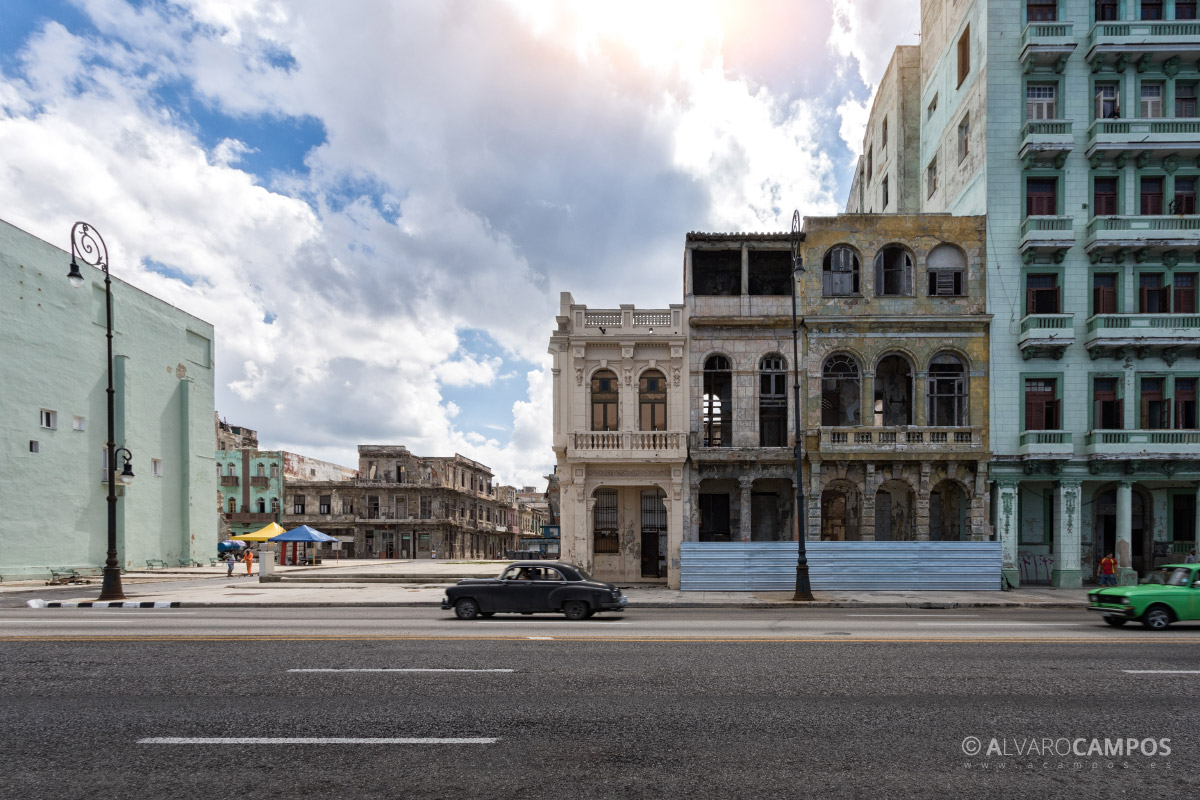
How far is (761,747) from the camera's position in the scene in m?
6.32

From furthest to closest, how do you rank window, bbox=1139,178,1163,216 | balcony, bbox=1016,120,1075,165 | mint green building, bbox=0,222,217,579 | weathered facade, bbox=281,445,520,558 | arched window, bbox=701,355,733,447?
weathered facade, bbox=281,445,520,558 < mint green building, bbox=0,222,217,579 < arched window, bbox=701,355,733,447 < window, bbox=1139,178,1163,216 < balcony, bbox=1016,120,1075,165

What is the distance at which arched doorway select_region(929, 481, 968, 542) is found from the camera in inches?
1078

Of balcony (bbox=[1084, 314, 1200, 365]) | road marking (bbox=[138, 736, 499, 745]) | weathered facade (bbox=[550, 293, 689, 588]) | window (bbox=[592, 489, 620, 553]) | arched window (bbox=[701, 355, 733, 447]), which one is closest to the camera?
road marking (bbox=[138, 736, 499, 745])

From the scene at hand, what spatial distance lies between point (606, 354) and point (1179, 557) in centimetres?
2329

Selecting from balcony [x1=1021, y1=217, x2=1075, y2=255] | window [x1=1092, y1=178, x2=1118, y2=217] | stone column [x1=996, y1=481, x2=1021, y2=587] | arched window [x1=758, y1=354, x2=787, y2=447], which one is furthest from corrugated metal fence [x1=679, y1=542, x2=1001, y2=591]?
window [x1=1092, y1=178, x2=1118, y2=217]

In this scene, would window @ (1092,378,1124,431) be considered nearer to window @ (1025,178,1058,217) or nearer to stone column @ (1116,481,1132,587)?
stone column @ (1116,481,1132,587)

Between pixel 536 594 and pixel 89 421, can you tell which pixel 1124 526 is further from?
pixel 89 421

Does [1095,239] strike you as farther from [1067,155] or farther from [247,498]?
[247,498]

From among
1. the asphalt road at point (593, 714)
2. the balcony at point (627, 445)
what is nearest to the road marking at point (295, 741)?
the asphalt road at point (593, 714)

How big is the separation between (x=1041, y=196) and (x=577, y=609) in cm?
2482

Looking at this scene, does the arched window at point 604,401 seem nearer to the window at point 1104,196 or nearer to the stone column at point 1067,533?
the stone column at point 1067,533

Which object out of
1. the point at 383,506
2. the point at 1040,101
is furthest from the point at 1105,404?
the point at 383,506

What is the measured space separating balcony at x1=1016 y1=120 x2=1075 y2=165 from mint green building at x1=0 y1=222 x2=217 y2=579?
4230cm

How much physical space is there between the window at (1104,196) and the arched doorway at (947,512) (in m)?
12.0
